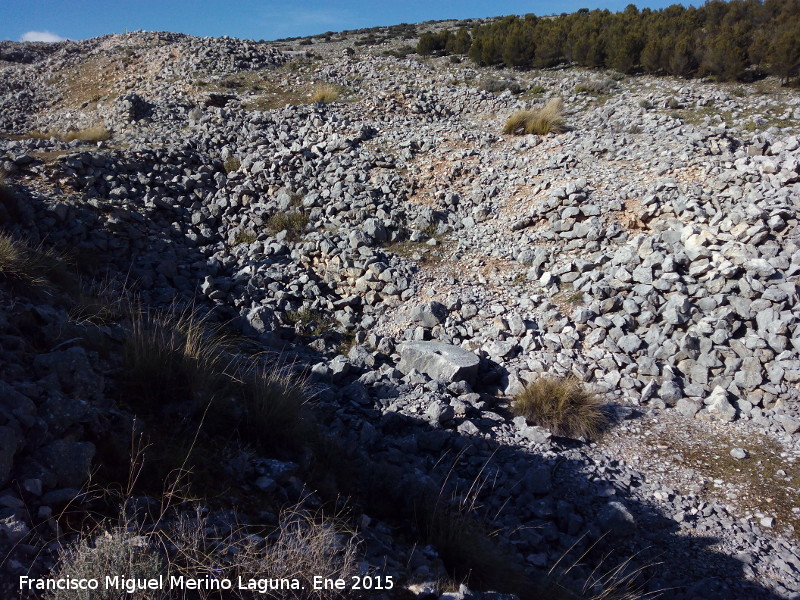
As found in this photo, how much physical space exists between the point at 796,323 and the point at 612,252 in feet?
7.47

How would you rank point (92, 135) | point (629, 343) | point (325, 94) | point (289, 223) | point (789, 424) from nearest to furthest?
point (789, 424), point (629, 343), point (289, 223), point (92, 135), point (325, 94)

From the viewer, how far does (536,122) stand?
35.4ft

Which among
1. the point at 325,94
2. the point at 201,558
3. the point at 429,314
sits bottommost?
the point at 201,558

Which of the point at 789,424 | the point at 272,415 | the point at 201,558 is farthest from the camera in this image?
the point at 789,424

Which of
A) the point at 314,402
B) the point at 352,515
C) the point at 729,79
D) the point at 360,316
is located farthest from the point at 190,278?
the point at 729,79

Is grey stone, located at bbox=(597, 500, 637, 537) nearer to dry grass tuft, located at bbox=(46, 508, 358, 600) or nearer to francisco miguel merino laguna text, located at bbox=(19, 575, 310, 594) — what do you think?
dry grass tuft, located at bbox=(46, 508, 358, 600)

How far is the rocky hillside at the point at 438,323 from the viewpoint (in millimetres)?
3348

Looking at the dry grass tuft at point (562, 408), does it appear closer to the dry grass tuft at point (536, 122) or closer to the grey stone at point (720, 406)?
the grey stone at point (720, 406)

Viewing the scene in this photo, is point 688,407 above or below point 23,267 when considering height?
below

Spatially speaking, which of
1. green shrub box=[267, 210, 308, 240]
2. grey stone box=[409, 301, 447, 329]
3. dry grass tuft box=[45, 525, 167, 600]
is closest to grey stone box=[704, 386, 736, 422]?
grey stone box=[409, 301, 447, 329]

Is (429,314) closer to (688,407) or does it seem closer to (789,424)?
(688,407)

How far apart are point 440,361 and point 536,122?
6834mm

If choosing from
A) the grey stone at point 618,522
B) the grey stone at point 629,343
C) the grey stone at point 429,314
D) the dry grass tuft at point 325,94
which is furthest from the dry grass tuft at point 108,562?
the dry grass tuft at point 325,94

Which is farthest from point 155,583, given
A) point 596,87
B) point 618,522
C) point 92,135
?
point 596,87
